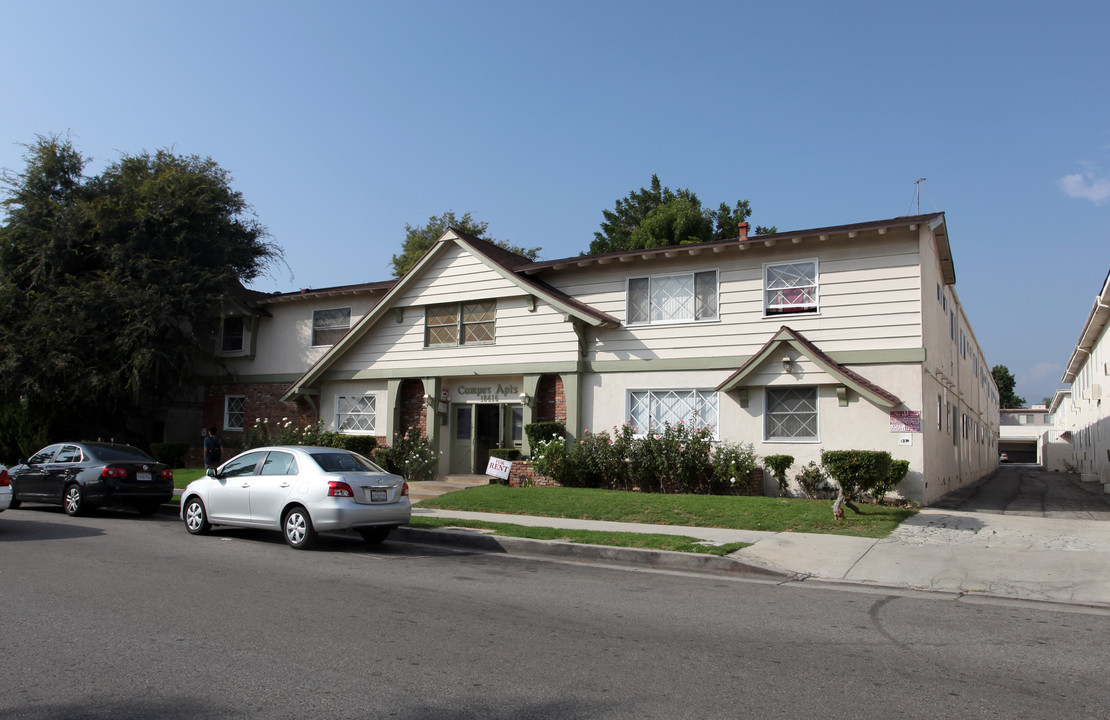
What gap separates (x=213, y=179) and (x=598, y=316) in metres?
15.1

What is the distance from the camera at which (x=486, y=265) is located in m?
20.9

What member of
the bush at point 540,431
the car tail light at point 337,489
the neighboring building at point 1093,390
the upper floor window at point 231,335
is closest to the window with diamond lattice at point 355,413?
the upper floor window at point 231,335

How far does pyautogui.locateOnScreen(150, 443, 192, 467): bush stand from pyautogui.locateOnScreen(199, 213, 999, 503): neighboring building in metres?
1.41

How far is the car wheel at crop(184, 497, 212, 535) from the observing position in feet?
41.2

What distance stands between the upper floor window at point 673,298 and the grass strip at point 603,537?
7.82m

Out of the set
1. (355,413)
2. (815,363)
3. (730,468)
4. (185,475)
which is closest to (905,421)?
(815,363)

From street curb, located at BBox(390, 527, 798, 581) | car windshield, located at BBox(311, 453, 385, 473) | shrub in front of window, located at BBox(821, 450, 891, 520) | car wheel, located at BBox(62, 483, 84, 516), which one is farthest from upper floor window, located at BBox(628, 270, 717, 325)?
car wheel, located at BBox(62, 483, 84, 516)

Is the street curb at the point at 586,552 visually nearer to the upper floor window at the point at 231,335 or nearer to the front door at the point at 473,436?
the front door at the point at 473,436

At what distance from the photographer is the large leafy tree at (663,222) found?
128 feet

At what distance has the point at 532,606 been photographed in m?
7.62

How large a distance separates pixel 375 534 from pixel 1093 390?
2649 centimetres

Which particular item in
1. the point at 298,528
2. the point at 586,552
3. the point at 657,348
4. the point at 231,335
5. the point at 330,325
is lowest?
the point at 586,552

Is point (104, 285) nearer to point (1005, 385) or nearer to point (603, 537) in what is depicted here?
point (603, 537)

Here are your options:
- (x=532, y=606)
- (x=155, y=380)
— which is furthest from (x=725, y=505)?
(x=155, y=380)
